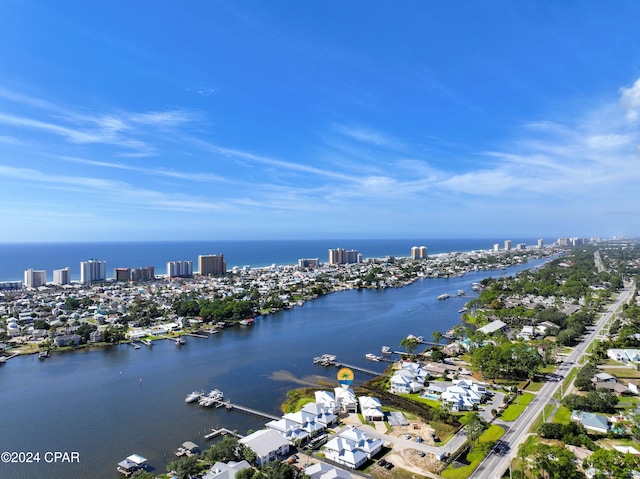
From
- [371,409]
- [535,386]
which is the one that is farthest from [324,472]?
[535,386]

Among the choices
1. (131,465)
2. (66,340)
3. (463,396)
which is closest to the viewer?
(131,465)

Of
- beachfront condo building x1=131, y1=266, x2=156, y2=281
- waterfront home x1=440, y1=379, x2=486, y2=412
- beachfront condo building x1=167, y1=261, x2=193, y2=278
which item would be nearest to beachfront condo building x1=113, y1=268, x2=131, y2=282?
beachfront condo building x1=131, y1=266, x2=156, y2=281

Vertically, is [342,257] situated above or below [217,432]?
above

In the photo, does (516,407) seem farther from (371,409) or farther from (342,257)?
(342,257)

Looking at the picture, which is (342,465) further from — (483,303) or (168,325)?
(483,303)

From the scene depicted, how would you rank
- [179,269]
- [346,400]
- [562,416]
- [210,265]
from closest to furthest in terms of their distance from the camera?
[562,416] < [346,400] < [179,269] < [210,265]

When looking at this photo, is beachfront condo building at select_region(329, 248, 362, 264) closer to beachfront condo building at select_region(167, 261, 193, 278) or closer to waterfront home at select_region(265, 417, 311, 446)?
beachfront condo building at select_region(167, 261, 193, 278)

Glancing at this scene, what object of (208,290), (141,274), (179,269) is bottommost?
(208,290)
